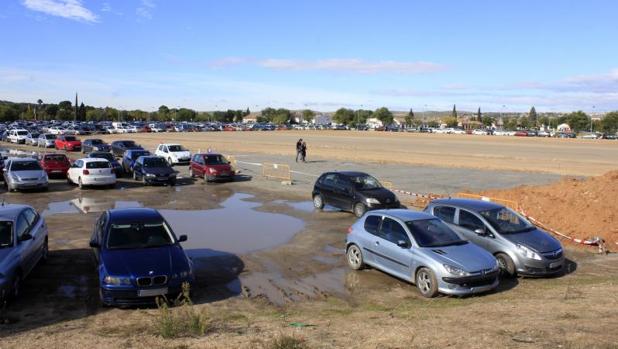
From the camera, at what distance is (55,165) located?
30.5 metres

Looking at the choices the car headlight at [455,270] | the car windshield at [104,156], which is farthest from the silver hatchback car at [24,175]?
the car headlight at [455,270]

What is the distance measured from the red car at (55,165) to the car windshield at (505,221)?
2462 cm

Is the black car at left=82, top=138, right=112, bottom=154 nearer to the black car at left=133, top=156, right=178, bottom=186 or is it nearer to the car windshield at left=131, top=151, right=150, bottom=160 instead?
the car windshield at left=131, top=151, right=150, bottom=160

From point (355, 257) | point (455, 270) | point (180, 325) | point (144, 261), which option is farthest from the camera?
point (355, 257)

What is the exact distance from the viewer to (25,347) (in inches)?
296

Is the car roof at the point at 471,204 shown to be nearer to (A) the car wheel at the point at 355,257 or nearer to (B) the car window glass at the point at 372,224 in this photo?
(B) the car window glass at the point at 372,224

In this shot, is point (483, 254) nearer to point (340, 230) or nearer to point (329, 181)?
point (340, 230)

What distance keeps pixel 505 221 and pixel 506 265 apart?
1.25 metres

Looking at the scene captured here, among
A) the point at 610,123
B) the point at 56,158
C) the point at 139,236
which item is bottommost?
the point at 139,236

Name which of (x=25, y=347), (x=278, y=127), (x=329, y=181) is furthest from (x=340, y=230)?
(x=278, y=127)

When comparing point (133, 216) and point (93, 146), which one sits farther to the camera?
point (93, 146)

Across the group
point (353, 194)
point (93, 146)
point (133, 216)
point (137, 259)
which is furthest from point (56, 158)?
point (137, 259)

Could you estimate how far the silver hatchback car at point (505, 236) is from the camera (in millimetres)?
12078

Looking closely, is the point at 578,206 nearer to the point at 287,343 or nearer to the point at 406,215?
the point at 406,215
